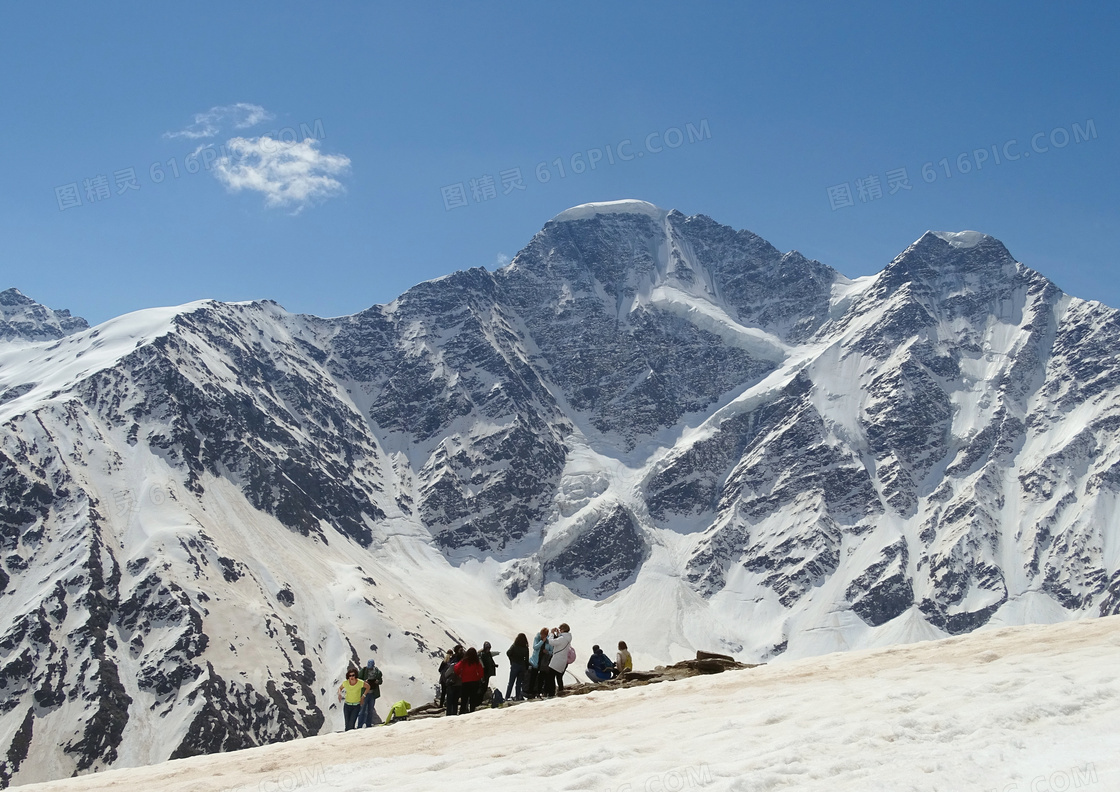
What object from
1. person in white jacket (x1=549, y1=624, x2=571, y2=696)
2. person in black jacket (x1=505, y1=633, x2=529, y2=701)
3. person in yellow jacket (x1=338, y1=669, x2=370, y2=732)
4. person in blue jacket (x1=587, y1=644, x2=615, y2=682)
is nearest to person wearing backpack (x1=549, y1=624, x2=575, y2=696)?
person in white jacket (x1=549, y1=624, x2=571, y2=696)

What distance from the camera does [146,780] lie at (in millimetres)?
17453

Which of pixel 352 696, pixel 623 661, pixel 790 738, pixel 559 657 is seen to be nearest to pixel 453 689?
pixel 559 657

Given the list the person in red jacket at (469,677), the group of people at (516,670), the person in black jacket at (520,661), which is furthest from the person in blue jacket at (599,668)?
the person in red jacket at (469,677)

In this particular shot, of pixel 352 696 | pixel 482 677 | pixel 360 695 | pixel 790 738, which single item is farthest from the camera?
pixel 360 695

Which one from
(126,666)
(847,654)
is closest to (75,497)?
(126,666)

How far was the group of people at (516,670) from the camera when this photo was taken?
23.0 m

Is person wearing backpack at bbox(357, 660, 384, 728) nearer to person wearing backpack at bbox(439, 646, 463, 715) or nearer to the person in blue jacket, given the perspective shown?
person wearing backpack at bbox(439, 646, 463, 715)

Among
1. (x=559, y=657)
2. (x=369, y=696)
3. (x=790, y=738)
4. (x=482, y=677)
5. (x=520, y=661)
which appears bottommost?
(x=369, y=696)

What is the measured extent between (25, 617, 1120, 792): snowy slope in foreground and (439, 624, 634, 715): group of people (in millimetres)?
2106

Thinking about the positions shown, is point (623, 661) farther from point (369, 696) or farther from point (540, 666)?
point (369, 696)

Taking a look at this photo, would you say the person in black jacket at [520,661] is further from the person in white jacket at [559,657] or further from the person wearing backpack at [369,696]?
the person wearing backpack at [369,696]

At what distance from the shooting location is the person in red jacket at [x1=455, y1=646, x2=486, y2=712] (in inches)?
899

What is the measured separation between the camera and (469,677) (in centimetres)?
2289

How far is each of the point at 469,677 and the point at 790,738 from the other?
10.8 meters
